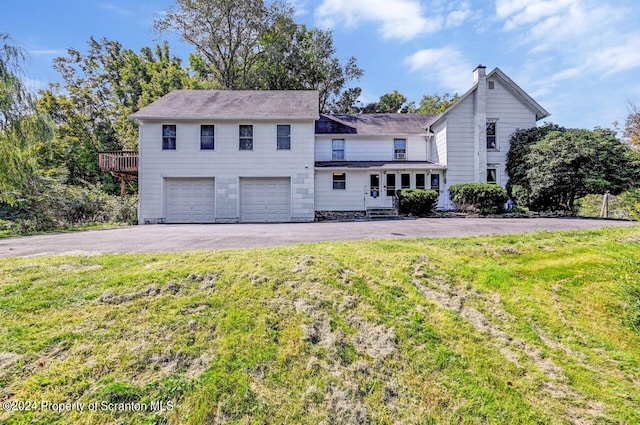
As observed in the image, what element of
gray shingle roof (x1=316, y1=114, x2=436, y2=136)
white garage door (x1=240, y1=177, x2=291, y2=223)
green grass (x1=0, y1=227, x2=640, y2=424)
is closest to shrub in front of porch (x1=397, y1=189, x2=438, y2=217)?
gray shingle roof (x1=316, y1=114, x2=436, y2=136)

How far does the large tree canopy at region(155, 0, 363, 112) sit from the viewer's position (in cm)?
2547

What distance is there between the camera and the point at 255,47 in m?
27.6

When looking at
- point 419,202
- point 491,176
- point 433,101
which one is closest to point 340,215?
point 419,202

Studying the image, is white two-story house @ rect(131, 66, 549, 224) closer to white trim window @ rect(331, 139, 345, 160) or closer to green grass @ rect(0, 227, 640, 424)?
white trim window @ rect(331, 139, 345, 160)

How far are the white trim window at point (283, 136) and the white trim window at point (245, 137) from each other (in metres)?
1.34

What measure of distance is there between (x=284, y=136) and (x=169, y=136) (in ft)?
18.4

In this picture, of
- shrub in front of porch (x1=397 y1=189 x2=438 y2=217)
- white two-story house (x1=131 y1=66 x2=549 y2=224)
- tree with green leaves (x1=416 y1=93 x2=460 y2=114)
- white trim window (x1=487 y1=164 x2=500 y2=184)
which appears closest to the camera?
shrub in front of porch (x1=397 y1=189 x2=438 y2=217)

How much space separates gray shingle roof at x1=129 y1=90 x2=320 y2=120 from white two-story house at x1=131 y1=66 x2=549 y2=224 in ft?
0.17

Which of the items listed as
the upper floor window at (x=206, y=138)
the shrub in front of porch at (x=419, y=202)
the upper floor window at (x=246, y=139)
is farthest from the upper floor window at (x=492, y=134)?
the upper floor window at (x=206, y=138)

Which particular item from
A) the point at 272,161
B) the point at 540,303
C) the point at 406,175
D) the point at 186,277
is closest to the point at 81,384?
the point at 186,277

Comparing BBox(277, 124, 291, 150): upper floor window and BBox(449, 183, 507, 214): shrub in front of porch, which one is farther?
BBox(277, 124, 291, 150): upper floor window

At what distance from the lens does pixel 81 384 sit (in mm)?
2676

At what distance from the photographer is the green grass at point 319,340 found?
8.79 feet

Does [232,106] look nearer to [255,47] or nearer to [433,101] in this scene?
[255,47]
